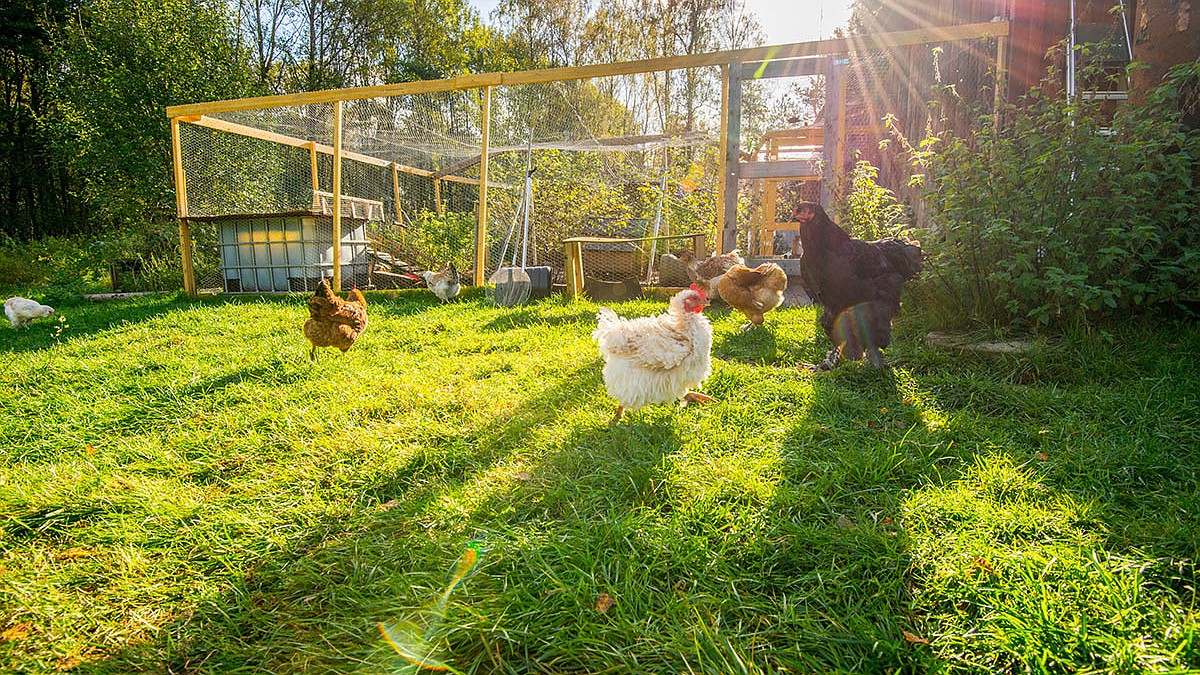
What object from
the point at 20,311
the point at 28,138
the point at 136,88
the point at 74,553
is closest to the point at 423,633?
the point at 74,553

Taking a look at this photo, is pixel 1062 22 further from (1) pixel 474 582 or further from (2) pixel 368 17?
(2) pixel 368 17

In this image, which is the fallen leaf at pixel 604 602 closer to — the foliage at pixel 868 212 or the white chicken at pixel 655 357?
the white chicken at pixel 655 357

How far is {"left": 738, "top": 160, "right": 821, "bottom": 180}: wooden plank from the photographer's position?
217 inches

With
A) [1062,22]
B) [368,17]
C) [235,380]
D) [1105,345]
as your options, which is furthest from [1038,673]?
[368,17]

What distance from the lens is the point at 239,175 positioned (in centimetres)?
841

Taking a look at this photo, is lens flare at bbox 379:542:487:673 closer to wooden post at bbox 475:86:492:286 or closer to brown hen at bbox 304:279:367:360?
brown hen at bbox 304:279:367:360

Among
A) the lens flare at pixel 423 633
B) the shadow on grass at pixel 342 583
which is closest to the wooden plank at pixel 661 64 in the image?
the shadow on grass at pixel 342 583

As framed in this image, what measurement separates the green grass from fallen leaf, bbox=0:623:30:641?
0.08ft

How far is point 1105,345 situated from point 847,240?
1.54 m

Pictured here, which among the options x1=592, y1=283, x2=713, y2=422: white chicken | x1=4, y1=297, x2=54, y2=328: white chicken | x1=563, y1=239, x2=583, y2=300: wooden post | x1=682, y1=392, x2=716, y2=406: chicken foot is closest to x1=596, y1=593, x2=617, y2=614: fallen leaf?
x1=592, y1=283, x2=713, y2=422: white chicken

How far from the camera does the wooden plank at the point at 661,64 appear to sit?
5.07 meters

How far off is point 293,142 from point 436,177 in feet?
7.86

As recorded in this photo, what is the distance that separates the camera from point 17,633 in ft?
4.44

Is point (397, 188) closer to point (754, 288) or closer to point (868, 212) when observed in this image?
point (754, 288)
